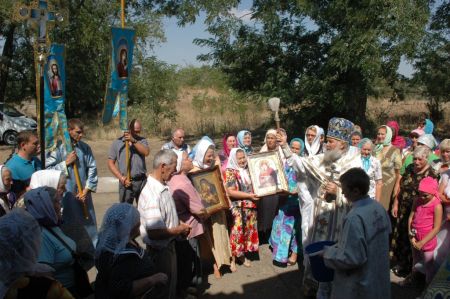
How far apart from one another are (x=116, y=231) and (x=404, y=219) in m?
3.96

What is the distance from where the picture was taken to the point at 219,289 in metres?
5.11

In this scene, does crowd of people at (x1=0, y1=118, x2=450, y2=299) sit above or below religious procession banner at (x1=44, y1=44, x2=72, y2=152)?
below

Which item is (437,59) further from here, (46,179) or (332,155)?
(46,179)

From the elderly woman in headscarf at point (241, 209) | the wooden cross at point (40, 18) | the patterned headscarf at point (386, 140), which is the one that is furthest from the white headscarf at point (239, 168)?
the wooden cross at point (40, 18)

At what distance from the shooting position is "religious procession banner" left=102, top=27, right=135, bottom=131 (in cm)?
509

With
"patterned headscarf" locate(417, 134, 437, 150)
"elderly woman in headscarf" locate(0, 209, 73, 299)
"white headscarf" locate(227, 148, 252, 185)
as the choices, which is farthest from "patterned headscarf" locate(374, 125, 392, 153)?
"elderly woman in headscarf" locate(0, 209, 73, 299)

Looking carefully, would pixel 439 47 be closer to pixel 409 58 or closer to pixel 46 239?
pixel 409 58

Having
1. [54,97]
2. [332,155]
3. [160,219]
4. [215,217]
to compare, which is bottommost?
[215,217]

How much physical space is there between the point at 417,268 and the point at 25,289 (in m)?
4.22

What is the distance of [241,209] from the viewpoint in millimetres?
5594

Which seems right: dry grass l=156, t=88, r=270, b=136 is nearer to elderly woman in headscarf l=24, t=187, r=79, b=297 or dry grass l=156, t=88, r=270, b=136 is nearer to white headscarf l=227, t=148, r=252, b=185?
white headscarf l=227, t=148, r=252, b=185

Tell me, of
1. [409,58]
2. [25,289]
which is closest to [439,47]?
[409,58]

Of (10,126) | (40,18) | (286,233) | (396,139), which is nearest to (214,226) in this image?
(286,233)

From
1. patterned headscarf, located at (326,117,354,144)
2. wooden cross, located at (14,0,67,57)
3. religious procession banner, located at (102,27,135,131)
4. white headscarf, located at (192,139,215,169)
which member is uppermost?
wooden cross, located at (14,0,67,57)
